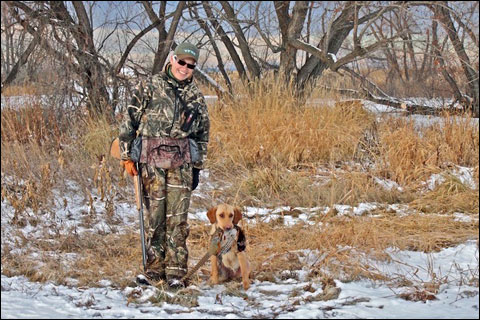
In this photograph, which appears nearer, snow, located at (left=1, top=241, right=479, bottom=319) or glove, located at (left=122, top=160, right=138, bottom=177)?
snow, located at (left=1, top=241, right=479, bottom=319)

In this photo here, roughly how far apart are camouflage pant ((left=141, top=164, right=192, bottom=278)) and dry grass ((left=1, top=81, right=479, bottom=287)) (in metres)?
0.24

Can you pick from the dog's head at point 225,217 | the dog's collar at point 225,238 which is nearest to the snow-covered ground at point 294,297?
the dog's collar at point 225,238

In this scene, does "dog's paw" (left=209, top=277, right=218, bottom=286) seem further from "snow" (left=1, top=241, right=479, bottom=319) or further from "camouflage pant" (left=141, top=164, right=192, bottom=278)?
"camouflage pant" (left=141, top=164, right=192, bottom=278)

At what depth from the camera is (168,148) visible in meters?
4.04

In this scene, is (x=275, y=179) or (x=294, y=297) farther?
(x=275, y=179)

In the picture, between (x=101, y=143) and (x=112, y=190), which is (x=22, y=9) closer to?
(x=101, y=143)

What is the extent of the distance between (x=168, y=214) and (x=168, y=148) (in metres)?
0.46

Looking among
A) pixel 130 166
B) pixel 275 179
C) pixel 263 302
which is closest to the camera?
pixel 263 302

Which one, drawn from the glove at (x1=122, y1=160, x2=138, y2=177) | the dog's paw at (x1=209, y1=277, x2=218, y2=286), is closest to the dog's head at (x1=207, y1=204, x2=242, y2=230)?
the dog's paw at (x1=209, y1=277, x2=218, y2=286)

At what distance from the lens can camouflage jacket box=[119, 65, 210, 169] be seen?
408 centimetres

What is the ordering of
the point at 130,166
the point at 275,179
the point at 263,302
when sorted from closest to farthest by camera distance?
Answer: the point at 263,302, the point at 130,166, the point at 275,179

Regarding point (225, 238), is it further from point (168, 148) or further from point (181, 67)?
point (181, 67)

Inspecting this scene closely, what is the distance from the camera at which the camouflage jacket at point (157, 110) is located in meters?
4.08

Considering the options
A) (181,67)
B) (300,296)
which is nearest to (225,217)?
(300,296)
